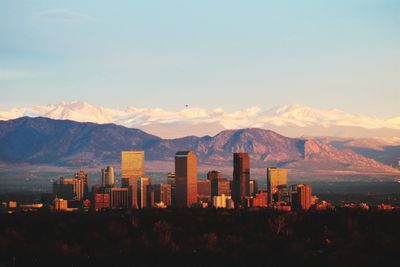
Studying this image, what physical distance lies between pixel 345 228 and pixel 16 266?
104 feet

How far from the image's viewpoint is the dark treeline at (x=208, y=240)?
260 feet

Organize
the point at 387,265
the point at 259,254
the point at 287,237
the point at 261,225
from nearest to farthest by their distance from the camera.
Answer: the point at 387,265, the point at 259,254, the point at 287,237, the point at 261,225

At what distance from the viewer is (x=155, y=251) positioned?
83.4 meters

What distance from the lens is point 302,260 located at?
78000 millimetres

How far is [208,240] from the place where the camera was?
8662 centimetres

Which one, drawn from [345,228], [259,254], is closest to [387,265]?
[259,254]

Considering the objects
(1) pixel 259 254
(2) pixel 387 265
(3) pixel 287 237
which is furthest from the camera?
(3) pixel 287 237

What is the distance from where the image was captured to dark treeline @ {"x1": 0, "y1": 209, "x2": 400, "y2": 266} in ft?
260

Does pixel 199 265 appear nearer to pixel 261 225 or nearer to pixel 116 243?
pixel 116 243

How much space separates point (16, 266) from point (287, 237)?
25.1 meters

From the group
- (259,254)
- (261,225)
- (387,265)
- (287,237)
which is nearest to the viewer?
(387,265)

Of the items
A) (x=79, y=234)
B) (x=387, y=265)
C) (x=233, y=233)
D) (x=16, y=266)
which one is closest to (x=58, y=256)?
(x=16, y=266)

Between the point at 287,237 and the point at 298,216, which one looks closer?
the point at 287,237

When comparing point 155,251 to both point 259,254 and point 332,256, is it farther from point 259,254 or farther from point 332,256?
point 332,256
